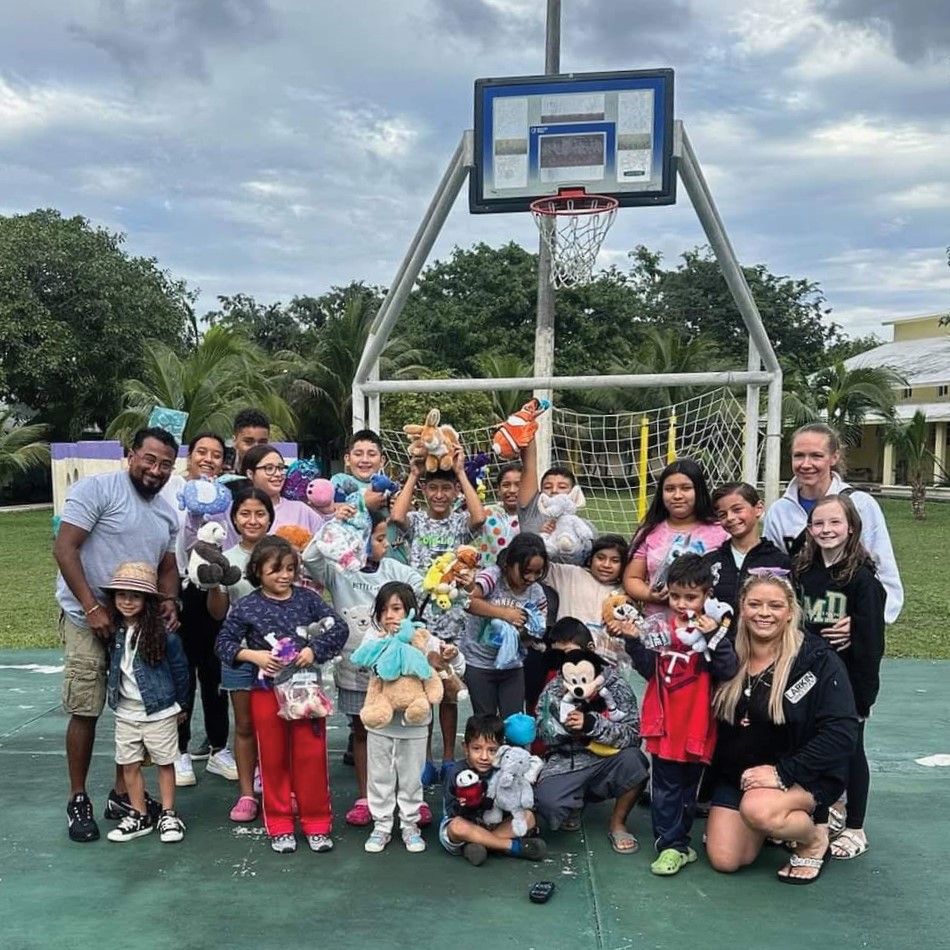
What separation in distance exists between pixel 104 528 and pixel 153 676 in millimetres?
606

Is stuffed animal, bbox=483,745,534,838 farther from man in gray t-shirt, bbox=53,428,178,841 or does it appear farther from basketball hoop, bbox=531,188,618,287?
basketball hoop, bbox=531,188,618,287

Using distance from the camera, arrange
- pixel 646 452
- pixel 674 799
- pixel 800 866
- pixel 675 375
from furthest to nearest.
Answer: pixel 646 452
pixel 675 375
pixel 674 799
pixel 800 866

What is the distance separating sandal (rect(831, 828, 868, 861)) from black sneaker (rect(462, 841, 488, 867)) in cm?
130

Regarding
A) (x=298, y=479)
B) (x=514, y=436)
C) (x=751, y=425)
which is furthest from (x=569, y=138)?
(x=298, y=479)

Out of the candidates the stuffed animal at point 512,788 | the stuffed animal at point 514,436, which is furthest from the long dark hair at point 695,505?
the stuffed animal at point 512,788

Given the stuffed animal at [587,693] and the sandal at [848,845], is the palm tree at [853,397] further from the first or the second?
the stuffed animal at [587,693]

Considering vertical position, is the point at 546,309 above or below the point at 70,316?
below

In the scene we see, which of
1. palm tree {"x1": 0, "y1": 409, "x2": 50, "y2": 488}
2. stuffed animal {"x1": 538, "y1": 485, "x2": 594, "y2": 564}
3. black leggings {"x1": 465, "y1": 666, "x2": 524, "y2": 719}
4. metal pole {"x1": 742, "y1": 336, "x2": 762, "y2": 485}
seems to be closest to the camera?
black leggings {"x1": 465, "y1": 666, "x2": 524, "y2": 719}

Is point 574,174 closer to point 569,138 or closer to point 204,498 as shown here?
point 569,138

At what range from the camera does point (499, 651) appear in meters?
3.89

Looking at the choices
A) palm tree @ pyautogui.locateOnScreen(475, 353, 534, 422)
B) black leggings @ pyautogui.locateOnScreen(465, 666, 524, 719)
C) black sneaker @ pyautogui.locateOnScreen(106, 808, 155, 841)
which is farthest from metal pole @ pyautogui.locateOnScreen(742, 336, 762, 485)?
palm tree @ pyautogui.locateOnScreen(475, 353, 534, 422)

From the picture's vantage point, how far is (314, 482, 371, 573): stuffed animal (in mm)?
3799

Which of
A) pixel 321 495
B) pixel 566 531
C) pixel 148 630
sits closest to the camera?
pixel 148 630

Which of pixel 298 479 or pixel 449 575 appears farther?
pixel 298 479
